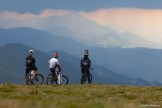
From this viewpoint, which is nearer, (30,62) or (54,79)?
(30,62)

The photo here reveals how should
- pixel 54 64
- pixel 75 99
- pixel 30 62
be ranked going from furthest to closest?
1. pixel 54 64
2. pixel 30 62
3. pixel 75 99

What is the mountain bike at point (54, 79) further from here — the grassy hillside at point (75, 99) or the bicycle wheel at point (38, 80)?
the grassy hillside at point (75, 99)

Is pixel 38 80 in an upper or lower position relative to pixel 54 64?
lower

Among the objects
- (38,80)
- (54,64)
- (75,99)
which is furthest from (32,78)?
(75,99)

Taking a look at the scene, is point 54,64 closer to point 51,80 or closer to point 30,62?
point 51,80

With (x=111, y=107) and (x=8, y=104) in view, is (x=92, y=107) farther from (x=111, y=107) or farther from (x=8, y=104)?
(x=8, y=104)

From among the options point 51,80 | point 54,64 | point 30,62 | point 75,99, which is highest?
point 30,62

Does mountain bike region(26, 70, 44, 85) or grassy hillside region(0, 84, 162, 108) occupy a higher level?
mountain bike region(26, 70, 44, 85)

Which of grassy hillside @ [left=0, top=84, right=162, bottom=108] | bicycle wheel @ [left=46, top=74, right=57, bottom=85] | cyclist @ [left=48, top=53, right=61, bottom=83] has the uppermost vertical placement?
cyclist @ [left=48, top=53, right=61, bottom=83]

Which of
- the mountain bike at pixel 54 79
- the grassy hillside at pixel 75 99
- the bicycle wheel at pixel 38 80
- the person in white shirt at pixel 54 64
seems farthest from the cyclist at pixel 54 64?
the grassy hillside at pixel 75 99

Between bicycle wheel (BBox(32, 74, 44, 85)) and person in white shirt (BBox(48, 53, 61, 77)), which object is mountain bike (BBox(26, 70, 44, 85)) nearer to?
bicycle wheel (BBox(32, 74, 44, 85))

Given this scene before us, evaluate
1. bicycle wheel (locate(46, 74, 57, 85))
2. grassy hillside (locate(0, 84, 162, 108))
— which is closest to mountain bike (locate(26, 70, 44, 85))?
bicycle wheel (locate(46, 74, 57, 85))

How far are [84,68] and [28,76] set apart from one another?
5.90m

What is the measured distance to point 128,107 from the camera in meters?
15.3
